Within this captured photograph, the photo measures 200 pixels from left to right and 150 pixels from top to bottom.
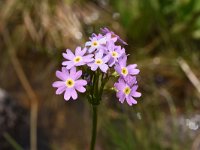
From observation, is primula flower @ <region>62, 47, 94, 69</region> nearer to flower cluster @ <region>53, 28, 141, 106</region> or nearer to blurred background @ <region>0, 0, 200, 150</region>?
flower cluster @ <region>53, 28, 141, 106</region>

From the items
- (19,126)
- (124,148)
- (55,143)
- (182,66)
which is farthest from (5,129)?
(182,66)

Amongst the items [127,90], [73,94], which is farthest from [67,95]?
[127,90]

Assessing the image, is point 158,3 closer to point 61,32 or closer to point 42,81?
point 61,32

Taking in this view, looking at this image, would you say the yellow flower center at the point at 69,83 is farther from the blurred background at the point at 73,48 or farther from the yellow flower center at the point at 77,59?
the blurred background at the point at 73,48

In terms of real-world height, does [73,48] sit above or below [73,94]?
above

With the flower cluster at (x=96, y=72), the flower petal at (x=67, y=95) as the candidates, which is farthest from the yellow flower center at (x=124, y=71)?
the flower petal at (x=67, y=95)

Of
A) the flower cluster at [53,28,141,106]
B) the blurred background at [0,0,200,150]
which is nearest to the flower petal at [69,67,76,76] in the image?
the flower cluster at [53,28,141,106]

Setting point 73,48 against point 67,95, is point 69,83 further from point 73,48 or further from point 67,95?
point 73,48
